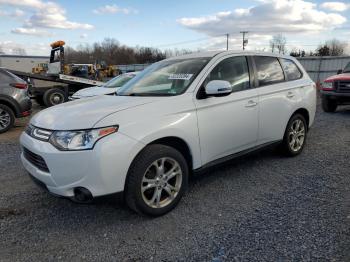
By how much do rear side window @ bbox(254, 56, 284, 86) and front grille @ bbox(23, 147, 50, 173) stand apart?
116 inches

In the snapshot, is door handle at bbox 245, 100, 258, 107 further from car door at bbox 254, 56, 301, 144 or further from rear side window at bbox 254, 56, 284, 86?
rear side window at bbox 254, 56, 284, 86

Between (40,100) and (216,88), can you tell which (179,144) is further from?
(40,100)

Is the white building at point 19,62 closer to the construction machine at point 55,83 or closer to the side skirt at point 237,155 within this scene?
the construction machine at point 55,83

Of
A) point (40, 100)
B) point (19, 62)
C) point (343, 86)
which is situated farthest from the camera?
point (19, 62)

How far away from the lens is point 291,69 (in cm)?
523

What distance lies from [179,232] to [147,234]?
306mm

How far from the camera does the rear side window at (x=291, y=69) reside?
5.10 meters

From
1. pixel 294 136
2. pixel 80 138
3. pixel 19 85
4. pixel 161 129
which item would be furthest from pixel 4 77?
pixel 294 136

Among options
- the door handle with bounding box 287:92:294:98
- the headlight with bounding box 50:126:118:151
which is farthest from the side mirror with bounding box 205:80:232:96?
the door handle with bounding box 287:92:294:98

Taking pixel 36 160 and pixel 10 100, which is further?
pixel 10 100

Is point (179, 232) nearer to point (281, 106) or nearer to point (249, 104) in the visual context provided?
point (249, 104)

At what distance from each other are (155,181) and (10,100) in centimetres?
632

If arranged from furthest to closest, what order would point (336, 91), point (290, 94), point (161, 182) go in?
1. point (336, 91)
2. point (290, 94)
3. point (161, 182)

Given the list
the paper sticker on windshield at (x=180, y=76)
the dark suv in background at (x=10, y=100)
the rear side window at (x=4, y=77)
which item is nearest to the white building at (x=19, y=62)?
the rear side window at (x=4, y=77)
